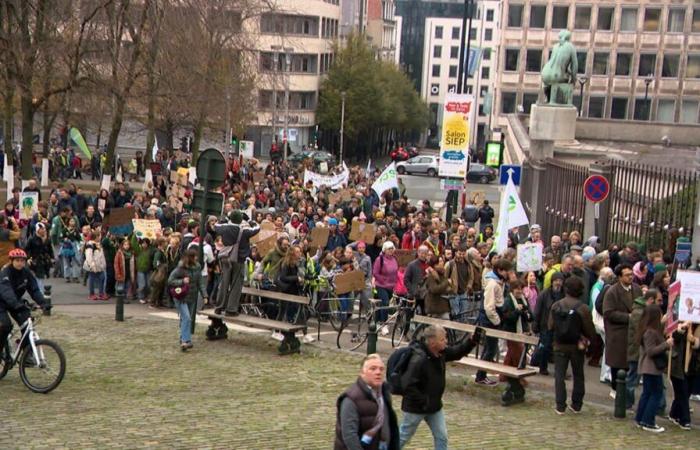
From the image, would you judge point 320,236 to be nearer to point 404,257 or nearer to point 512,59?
point 404,257

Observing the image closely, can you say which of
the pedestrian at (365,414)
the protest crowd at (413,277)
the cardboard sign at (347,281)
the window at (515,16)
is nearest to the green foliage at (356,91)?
the window at (515,16)

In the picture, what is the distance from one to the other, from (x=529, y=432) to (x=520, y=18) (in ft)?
223

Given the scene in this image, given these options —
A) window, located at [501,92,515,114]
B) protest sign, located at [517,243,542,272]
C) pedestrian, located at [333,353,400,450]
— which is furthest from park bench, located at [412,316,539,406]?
window, located at [501,92,515,114]

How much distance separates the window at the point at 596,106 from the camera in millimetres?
79625

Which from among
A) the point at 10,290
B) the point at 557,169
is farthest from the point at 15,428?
the point at 557,169

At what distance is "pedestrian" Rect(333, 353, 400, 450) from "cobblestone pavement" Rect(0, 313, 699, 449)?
3431mm

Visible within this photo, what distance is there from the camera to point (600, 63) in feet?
258

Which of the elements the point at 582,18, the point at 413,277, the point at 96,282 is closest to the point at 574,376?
the point at 413,277

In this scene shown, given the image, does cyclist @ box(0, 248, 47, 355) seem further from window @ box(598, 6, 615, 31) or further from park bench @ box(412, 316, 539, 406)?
window @ box(598, 6, 615, 31)

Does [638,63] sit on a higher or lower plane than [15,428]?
higher

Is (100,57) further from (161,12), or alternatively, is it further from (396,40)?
(396,40)

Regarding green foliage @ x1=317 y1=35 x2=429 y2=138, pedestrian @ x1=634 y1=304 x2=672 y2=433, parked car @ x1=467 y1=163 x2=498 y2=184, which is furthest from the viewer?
green foliage @ x1=317 y1=35 x2=429 y2=138

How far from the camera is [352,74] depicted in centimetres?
8850

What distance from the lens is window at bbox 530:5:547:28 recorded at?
78.1m
